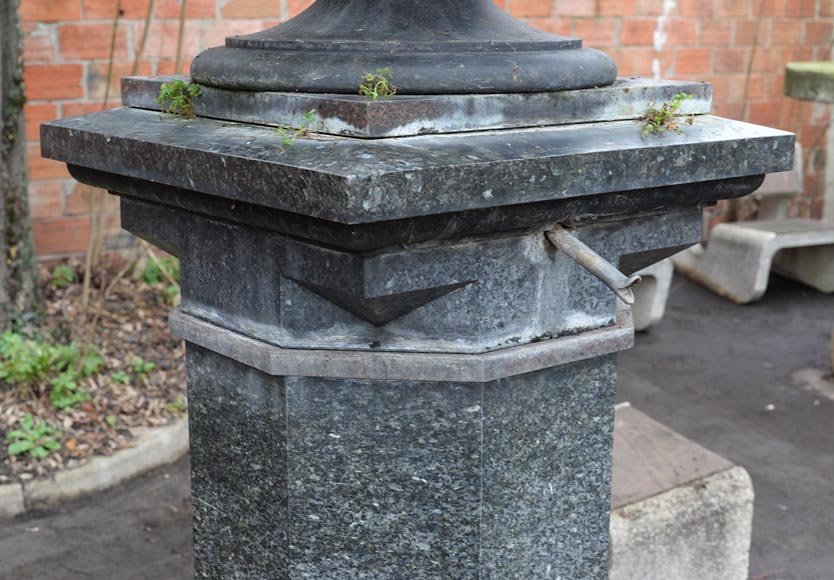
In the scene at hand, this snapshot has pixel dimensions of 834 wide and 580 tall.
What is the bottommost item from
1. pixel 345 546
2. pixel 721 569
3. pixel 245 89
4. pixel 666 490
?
pixel 721 569

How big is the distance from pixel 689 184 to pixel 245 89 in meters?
0.72

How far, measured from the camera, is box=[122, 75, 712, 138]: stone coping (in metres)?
1.39

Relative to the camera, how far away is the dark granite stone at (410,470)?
60.9 inches

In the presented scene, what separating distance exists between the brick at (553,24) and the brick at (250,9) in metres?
1.46

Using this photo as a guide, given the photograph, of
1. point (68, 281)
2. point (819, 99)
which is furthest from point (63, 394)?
point (819, 99)

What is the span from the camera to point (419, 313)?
1.52 meters

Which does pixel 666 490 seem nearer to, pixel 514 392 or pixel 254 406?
pixel 514 392

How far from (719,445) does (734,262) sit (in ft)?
7.07

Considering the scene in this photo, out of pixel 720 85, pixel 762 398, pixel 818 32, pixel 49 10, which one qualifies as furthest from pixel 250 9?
pixel 818 32

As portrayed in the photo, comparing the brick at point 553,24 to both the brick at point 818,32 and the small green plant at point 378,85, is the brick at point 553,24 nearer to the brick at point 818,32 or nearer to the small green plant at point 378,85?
the brick at point 818,32

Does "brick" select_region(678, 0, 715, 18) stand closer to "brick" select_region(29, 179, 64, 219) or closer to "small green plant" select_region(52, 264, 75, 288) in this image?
"brick" select_region(29, 179, 64, 219)

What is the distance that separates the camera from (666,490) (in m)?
2.52

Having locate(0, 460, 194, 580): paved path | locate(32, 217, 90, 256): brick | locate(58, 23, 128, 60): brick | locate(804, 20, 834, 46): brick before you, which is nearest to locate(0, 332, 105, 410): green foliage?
locate(0, 460, 194, 580): paved path

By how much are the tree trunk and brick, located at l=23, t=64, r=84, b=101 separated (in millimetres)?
384
